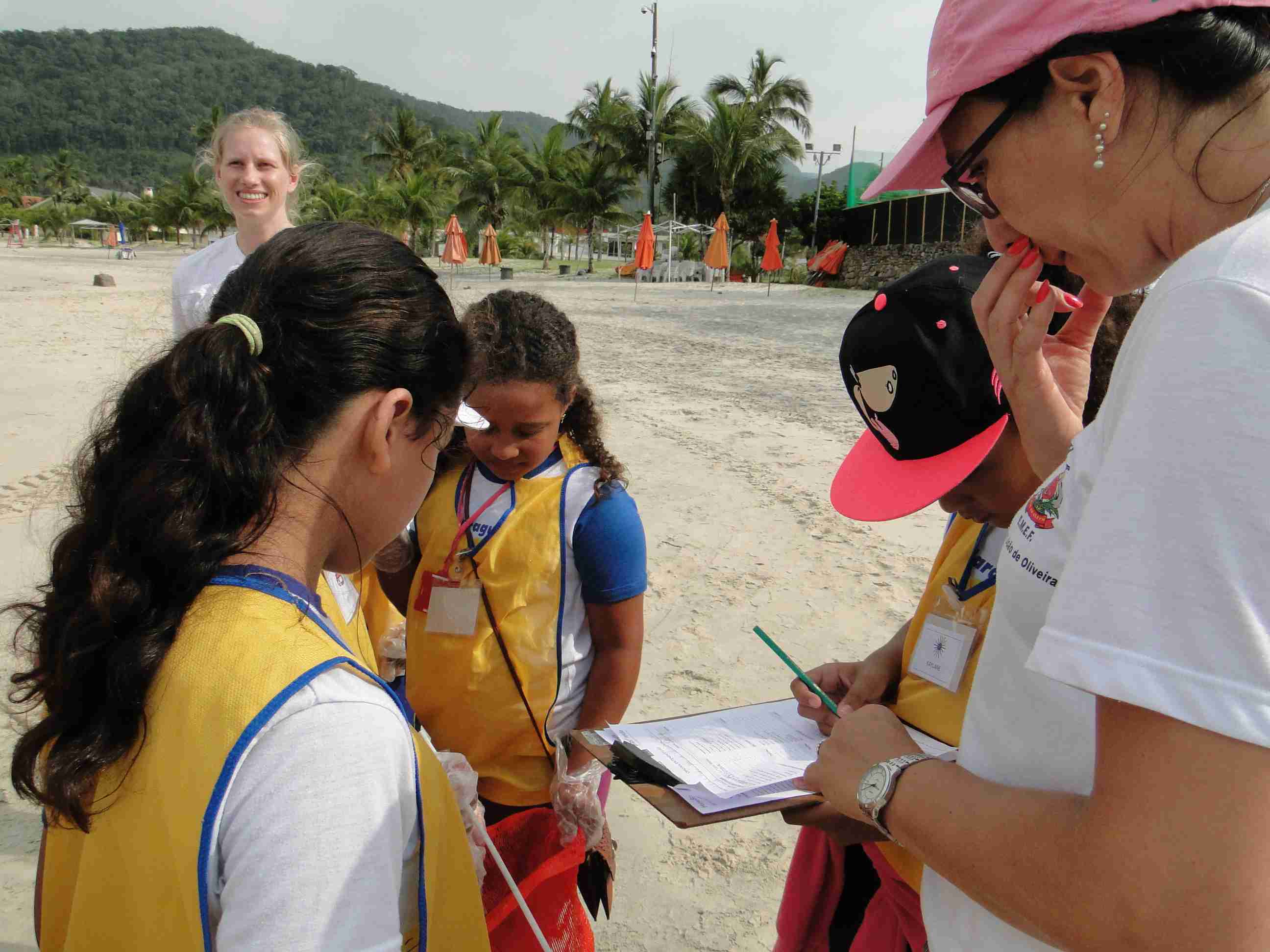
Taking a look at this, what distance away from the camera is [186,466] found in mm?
1020

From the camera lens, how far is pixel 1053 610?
2.27ft

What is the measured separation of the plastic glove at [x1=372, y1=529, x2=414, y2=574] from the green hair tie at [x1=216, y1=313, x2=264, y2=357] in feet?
4.14

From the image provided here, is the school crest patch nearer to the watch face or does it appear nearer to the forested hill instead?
the watch face

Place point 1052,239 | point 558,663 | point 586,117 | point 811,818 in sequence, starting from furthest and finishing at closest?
1. point 586,117
2. point 558,663
3. point 811,818
4. point 1052,239

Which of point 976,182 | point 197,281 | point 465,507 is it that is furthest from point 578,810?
point 197,281

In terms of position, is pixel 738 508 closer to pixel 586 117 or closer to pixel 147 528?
pixel 147 528

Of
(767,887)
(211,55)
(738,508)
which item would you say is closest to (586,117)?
(738,508)

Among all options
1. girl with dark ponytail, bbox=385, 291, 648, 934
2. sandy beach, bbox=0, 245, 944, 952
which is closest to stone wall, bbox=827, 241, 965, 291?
sandy beach, bbox=0, 245, 944, 952

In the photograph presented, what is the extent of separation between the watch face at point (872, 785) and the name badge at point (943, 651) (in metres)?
0.51

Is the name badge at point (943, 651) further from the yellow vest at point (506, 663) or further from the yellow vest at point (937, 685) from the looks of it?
the yellow vest at point (506, 663)

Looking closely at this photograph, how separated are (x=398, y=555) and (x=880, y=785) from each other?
5.36ft

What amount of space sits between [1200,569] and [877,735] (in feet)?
1.67

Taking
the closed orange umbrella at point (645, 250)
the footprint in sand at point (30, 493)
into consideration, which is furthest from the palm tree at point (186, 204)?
the footprint in sand at point (30, 493)

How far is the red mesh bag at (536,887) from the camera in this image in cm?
178
